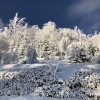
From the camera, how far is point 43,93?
1697 centimetres

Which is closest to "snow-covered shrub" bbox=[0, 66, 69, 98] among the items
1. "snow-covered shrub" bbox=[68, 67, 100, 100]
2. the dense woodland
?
"snow-covered shrub" bbox=[68, 67, 100, 100]

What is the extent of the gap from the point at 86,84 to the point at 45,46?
2855 cm

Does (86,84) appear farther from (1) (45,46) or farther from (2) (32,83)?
(1) (45,46)

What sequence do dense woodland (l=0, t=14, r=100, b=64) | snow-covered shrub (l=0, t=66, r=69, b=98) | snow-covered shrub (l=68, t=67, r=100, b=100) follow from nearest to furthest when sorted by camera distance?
snow-covered shrub (l=68, t=67, r=100, b=100), snow-covered shrub (l=0, t=66, r=69, b=98), dense woodland (l=0, t=14, r=100, b=64)

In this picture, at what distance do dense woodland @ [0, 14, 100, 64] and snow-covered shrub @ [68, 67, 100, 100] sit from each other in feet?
24.8

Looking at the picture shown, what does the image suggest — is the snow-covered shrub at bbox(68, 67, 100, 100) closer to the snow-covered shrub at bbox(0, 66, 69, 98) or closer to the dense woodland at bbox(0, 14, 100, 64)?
the snow-covered shrub at bbox(0, 66, 69, 98)

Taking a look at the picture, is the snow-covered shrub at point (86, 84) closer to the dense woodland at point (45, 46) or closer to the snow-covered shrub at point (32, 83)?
the snow-covered shrub at point (32, 83)

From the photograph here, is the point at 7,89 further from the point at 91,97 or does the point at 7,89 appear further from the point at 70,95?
the point at 91,97

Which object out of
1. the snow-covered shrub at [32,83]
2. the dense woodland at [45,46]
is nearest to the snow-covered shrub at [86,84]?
the snow-covered shrub at [32,83]

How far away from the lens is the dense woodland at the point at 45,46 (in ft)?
97.8

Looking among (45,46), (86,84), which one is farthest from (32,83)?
(45,46)

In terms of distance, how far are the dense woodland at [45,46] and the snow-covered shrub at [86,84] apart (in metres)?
7.55

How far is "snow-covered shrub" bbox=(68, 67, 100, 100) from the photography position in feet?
53.5

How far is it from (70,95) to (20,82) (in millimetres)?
3905
